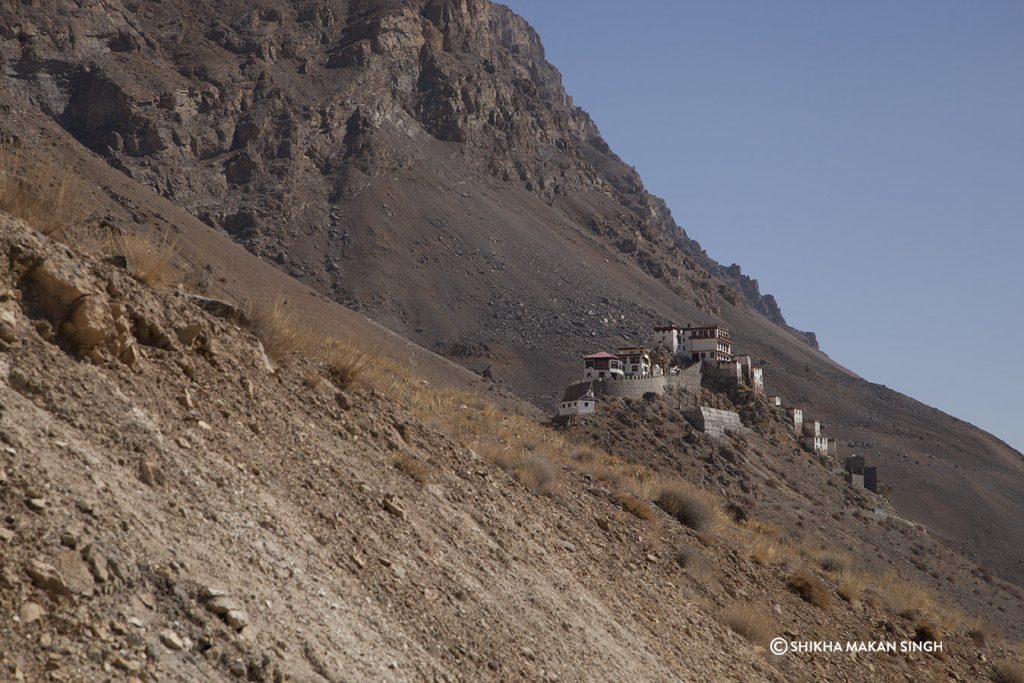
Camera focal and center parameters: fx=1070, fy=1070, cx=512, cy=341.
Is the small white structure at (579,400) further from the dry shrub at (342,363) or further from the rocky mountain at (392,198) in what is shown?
the dry shrub at (342,363)

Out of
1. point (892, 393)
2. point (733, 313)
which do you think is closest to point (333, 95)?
point (733, 313)

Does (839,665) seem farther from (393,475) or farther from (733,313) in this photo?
(733,313)

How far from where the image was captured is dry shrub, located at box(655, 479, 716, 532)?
14.5 m

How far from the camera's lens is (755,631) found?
39.1 feet

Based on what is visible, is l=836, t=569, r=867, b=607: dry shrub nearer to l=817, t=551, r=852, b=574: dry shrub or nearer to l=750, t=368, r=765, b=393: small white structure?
l=817, t=551, r=852, b=574: dry shrub

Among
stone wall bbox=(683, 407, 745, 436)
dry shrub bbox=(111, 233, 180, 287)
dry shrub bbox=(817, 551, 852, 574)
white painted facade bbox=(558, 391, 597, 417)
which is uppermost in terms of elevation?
dry shrub bbox=(111, 233, 180, 287)

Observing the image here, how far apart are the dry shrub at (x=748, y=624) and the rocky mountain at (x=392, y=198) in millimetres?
56562

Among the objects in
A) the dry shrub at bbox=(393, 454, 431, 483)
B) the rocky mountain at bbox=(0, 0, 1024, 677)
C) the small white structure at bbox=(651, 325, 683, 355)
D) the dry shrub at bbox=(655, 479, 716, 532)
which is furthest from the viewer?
the rocky mountain at bbox=(0, 0, 1024, 677)

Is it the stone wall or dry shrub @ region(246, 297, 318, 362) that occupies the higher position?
dry shrub @ region(246, 297, 318, 362)

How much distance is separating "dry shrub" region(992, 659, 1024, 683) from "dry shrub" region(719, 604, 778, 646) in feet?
16.4

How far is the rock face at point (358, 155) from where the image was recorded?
100 meters

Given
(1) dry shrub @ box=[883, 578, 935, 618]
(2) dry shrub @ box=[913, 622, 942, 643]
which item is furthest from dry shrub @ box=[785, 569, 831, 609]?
(1) dry shrub @ box=[883, 578, 935, 618]

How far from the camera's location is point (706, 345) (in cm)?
6938

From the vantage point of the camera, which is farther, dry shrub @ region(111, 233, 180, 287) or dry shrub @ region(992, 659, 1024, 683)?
dry shrub @ region(992, 659, 1024, 683)
